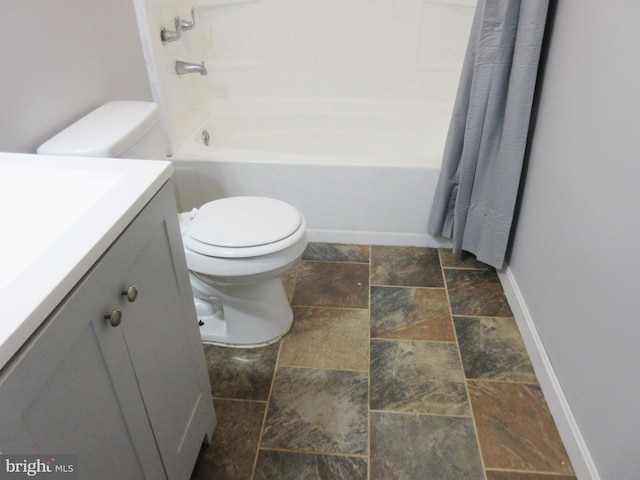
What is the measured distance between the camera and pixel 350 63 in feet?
8.59

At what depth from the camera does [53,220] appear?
87 centimetres

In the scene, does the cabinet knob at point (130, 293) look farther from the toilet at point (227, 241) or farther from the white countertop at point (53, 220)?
the toilet at point (227, 241)

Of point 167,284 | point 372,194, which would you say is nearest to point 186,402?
point 167,284

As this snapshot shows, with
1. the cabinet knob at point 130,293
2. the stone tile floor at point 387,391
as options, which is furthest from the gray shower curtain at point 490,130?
the cabinet knob at point 130,293

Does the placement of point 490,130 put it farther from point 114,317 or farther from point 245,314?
point 114,317

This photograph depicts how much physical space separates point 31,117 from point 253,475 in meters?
1.16

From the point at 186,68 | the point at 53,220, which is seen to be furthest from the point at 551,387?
the point at 186,68

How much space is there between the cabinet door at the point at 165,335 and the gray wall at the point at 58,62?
2.02 ft

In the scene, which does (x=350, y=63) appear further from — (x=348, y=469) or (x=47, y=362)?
(x=47, y=362)

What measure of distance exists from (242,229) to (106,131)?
1.60 feet

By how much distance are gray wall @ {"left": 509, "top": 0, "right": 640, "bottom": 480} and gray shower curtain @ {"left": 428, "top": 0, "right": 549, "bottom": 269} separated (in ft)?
0.28

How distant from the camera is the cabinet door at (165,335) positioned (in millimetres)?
887

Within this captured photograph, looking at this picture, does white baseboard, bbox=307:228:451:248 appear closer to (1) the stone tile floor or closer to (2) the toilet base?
(1) the stone tile floor

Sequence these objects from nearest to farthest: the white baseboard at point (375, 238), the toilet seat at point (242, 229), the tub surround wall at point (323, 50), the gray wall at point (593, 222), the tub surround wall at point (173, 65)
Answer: the gray wall at point (593, 222), the toilet seat at point (242, 229), the tub surround wall at point (173, 65), the white baseboard at point (375, 238), the tub surround wall at point (323, 50)
